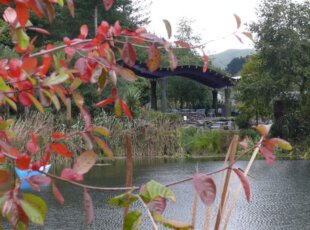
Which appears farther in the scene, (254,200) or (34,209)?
(254,200)

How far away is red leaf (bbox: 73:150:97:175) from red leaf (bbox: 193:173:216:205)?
0.17 m

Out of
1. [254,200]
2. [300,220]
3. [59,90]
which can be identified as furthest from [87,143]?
[254,200]

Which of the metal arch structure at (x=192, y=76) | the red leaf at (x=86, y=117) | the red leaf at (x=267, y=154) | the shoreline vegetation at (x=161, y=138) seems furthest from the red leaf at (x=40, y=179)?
the metal arch structure at (x=192, y=76)

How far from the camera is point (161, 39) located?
99 centimetres

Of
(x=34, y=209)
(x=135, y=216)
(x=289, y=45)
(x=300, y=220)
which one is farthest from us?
(x=289, y=45)

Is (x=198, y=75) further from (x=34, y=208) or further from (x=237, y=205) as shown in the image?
(x=34, y=208)

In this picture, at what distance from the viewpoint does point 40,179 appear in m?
0.90

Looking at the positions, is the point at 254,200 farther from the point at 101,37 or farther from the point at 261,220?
the point at 101,37

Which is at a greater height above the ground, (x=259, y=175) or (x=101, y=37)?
(x=101, y=37)

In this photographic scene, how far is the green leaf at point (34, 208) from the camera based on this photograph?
2.58 feet

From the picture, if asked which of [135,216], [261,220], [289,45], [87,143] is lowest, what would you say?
[261,220]

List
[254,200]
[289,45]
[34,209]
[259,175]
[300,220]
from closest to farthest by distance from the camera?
[34,209]
[300,220]
[254,200]
[259,175]
[289,45]

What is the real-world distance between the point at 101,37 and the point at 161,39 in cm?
11

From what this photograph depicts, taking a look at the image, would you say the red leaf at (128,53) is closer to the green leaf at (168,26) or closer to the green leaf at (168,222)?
the green leaf at (168,26)
